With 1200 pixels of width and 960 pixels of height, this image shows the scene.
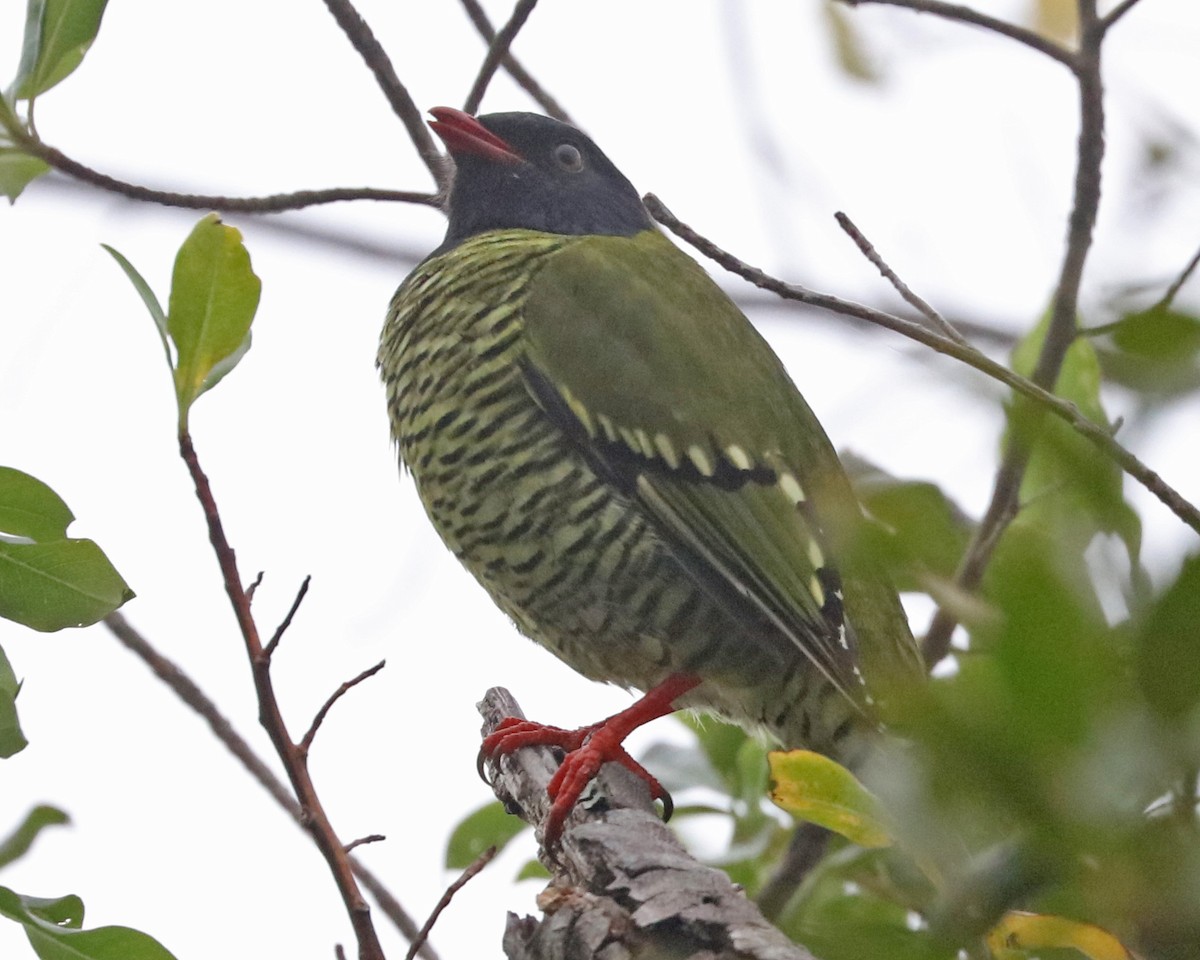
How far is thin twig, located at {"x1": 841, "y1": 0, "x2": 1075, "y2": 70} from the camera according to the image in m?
2.74

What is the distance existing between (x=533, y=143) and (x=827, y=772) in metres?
3.02

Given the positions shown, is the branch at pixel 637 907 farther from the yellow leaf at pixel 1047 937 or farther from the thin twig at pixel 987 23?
the thin twig at pixel 987 23

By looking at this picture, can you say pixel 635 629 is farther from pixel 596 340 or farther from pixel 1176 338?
pixel 1176 338

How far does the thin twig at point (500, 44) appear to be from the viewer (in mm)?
3055

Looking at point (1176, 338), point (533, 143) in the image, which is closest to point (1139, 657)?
point (1176, 338)

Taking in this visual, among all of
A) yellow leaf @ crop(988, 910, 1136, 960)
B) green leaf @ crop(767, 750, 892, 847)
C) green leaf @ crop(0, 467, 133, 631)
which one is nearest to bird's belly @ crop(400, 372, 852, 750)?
green leaf @ crop(0, 467, 133, 631)

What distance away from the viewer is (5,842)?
236 centimetres

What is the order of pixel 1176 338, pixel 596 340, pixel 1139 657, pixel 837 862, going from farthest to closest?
pixel 596 340, pixel 837 862, pixel 1176 338, pixel 1139 657

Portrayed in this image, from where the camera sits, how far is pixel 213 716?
275 cm

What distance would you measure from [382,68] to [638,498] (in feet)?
3.85

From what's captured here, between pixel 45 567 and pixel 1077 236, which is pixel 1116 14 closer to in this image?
pixel 1077 236

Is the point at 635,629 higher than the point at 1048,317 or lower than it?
lower

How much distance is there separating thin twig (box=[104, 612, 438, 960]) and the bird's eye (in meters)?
2.03

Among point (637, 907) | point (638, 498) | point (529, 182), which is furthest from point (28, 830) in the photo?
point (529, 182)
